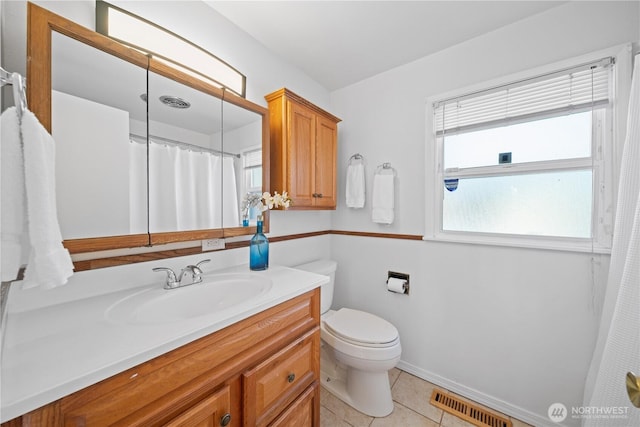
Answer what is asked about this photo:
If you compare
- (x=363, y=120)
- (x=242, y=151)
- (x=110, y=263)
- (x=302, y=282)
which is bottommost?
(x=302, y=282)

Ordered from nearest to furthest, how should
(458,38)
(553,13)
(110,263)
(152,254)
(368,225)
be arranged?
(110,263) < (152,254) < (553,13) < (458,38) < (368,225)

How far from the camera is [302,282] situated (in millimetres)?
1137

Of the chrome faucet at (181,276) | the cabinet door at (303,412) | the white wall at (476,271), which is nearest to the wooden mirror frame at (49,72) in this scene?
the chrome faucet at (181,276)

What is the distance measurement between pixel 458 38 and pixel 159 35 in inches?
70.1

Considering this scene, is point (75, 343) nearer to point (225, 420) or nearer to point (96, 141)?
point (225, 420)

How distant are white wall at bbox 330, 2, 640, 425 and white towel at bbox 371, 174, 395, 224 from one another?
94 millimetres

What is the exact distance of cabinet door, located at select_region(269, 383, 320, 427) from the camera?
3.25 feet

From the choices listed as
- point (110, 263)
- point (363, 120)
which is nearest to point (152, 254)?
point (110, 263)

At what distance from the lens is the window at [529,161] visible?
1246 mm

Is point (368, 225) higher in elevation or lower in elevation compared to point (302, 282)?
higher

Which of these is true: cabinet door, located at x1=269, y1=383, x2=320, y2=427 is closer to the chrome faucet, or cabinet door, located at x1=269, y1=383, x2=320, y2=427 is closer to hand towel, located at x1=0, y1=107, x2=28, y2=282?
the chrome faucet

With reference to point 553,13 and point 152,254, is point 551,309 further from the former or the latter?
point 152,254

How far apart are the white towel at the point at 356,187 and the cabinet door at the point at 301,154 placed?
395 millimetres

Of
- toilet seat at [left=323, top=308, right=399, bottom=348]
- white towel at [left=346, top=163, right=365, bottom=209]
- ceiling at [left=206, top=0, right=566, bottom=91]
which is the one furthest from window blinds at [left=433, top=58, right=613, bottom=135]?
toilet seat at [left=323, top=308, right=399, bottom=348]
